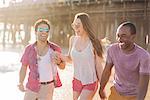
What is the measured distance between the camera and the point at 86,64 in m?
5.37

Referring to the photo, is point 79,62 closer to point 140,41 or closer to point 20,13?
point 140,41

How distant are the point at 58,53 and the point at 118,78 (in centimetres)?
98

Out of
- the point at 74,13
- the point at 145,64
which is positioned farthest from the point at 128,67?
the point at 74,13

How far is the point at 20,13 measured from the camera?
1884 inches

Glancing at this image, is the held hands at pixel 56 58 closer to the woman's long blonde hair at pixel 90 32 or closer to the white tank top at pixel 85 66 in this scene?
the white tank top at pixel 85 66

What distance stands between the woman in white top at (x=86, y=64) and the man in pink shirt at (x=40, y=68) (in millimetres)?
311

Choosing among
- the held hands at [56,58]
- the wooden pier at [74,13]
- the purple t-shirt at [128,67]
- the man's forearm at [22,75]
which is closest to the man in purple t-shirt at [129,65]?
the purple t-shirt at [128,67]

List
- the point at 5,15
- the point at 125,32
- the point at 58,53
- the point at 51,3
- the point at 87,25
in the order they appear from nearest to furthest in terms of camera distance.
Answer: the point at 125,32
the point at 58,53
the point at 87,25
the point at 51,3
the point at 5,15

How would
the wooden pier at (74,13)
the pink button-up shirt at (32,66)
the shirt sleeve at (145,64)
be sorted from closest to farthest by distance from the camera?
the shirt sleeve at (145,64)
the pink button-up shirt at (32,66)
the wooden pier at (74,13)

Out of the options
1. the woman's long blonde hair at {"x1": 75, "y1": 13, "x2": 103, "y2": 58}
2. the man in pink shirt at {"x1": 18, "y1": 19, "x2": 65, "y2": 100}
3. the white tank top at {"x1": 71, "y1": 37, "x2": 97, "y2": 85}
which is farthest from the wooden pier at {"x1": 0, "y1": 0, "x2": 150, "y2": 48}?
the man in pink shirt at {"x1": 18, "y1": 19, "x2": 65, "y2": 100}

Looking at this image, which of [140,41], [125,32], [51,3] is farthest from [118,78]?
[51,3]

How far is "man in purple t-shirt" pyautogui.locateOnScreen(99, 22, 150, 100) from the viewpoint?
4234 mm

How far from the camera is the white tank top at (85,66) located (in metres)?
5.36

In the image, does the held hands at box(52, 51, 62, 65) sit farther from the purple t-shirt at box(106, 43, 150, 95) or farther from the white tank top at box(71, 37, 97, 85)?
the purple t-shirt at box(106, 43, 150, 95)
